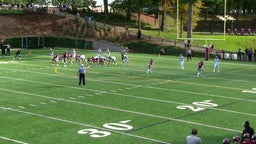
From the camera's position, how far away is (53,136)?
51.9 ft

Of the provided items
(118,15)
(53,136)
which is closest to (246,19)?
(118,15)

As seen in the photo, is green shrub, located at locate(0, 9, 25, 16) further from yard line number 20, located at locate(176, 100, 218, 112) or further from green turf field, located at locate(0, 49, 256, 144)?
yard line number 20, located at locate(176, 100, 218, 112)

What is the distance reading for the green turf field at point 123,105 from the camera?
16062mm

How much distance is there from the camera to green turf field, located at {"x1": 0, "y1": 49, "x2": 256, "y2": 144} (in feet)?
52.7

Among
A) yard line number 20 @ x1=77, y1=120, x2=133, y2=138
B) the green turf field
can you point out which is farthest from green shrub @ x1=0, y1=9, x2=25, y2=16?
yard line number 20 @ x1=77, y1=120, x2=133, y2=138

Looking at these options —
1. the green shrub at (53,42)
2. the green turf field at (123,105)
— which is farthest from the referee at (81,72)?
the green shrub at (53,42)

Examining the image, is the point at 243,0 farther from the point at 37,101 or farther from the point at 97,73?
the point at 37,101

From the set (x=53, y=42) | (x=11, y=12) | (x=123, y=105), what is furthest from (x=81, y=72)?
(x=11, y=12)

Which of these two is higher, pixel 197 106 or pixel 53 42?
pixel 53 42

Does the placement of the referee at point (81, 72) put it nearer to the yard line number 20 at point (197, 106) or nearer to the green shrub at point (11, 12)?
the yard line number 20 at point (197, 106)

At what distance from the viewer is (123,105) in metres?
20.9

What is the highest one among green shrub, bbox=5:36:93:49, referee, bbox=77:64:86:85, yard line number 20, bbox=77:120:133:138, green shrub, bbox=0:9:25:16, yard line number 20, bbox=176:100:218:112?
green shrub, bbox=0:9:25:16

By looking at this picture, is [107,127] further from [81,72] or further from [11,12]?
[11,12]

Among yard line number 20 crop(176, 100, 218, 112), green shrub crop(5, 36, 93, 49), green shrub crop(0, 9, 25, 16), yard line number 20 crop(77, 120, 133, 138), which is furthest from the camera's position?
green shrub crop(0, 9, 25, 16)
